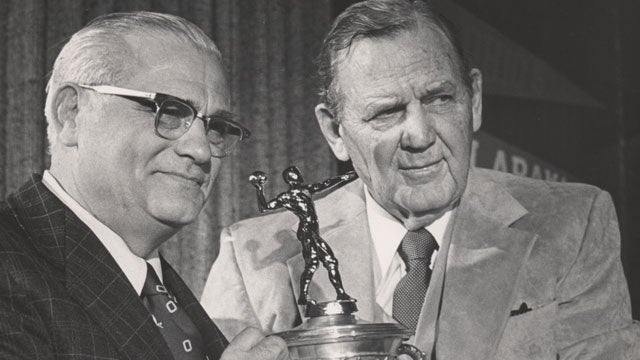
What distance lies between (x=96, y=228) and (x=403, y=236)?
765mm

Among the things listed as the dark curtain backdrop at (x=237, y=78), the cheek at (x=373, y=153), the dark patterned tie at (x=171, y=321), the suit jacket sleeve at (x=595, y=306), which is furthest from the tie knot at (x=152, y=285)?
the dark curtain backdrop at (x=237, y=78)

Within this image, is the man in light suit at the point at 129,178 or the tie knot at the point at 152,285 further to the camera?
the tie knot at the point at 152,285

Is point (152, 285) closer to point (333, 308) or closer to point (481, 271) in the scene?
point (333, 308)

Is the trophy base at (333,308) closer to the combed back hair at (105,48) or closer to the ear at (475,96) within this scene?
the combed back hair at (105,48)

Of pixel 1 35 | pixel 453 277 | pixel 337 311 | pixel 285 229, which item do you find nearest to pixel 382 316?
pixel 453 277

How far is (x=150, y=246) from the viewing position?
183cm

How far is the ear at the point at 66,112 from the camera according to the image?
5.78 feet

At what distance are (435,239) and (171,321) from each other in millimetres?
697

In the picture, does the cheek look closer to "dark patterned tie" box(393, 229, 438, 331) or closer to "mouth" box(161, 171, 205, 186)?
"dark patterned tie" box(393, 229, 438, 331)

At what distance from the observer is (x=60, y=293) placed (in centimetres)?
152

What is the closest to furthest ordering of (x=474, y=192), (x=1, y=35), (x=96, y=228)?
(x=96, y=228)
(x=474, y=192)
(x=1, y=35)

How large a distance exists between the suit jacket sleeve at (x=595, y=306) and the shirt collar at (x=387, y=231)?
1.00 feet

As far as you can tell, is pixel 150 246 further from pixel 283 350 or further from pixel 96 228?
pixel 283 350

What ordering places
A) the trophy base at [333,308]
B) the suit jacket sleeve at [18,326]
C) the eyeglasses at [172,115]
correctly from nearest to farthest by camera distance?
the suit jacket sleeve at [18,326] < the trophy base at [333,308] < the eyeglasses at [172,115]
